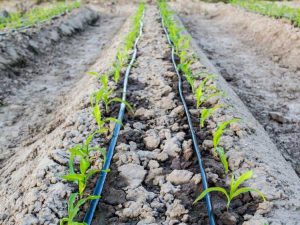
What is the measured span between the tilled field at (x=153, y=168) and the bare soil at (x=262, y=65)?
2.03 feet

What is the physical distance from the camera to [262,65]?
600 centimetres

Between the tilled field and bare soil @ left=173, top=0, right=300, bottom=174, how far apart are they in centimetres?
62

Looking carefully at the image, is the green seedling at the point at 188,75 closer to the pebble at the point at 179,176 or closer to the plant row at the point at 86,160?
the plant row at the point at 86,160

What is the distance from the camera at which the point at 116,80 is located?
4.11 metres

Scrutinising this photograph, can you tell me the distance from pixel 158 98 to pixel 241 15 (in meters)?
6.73

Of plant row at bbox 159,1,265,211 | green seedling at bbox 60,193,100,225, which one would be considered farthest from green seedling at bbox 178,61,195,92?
green seedling at bbox 60,193,100,225

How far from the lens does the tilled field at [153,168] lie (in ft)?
7.27

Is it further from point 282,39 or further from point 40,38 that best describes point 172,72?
point 40,38

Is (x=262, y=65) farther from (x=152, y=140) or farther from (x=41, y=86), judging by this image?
(x=152, y=140)

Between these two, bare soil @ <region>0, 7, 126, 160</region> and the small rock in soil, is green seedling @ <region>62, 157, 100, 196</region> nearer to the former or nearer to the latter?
the small rock in soil

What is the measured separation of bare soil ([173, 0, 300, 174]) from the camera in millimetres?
3941

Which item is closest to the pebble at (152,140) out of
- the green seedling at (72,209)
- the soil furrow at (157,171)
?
the soil furrow at (157,171)

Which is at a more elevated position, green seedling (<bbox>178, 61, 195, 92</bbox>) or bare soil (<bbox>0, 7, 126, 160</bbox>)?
green seedling (<bbox>178, 61, 195, 92</bbox>)

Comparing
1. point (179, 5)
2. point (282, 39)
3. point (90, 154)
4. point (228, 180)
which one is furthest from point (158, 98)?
point (179, 5)
